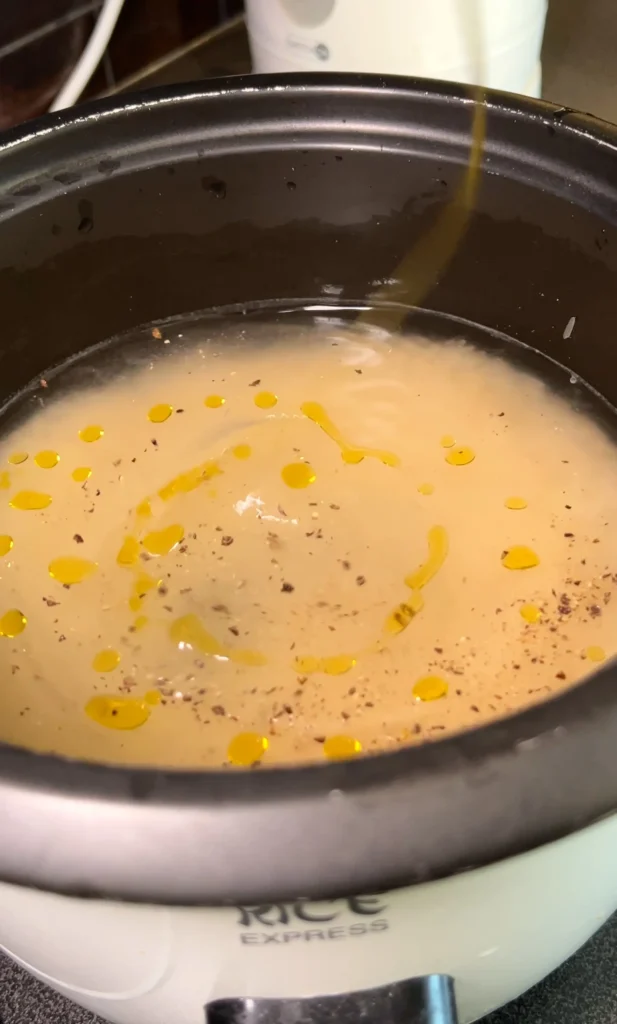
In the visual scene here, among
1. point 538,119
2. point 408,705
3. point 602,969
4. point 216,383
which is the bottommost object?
point 602,969

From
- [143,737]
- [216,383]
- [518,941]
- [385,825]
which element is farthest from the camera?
[216,383]

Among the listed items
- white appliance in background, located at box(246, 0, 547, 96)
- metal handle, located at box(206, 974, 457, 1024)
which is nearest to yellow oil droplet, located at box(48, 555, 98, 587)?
metal handle, located at box(206, 974, 457, 1024)

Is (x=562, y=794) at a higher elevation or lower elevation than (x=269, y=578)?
lower

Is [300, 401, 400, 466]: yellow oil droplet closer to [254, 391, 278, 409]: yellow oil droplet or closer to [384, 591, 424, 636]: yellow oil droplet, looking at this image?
[254, 391, 278, 409]: yellow oil droplet

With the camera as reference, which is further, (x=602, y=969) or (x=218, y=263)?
(x=218, y=263)

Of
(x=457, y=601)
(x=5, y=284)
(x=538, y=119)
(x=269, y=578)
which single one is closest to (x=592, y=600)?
(x=457, y=601)

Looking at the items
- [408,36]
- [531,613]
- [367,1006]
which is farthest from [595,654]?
[408,36]

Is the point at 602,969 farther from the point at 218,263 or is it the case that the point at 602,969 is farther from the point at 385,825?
the point at 218,263

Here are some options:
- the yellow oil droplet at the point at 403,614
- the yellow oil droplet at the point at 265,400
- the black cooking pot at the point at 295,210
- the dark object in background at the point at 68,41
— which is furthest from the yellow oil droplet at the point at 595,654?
A: the dark object in background at the point at 68,41
